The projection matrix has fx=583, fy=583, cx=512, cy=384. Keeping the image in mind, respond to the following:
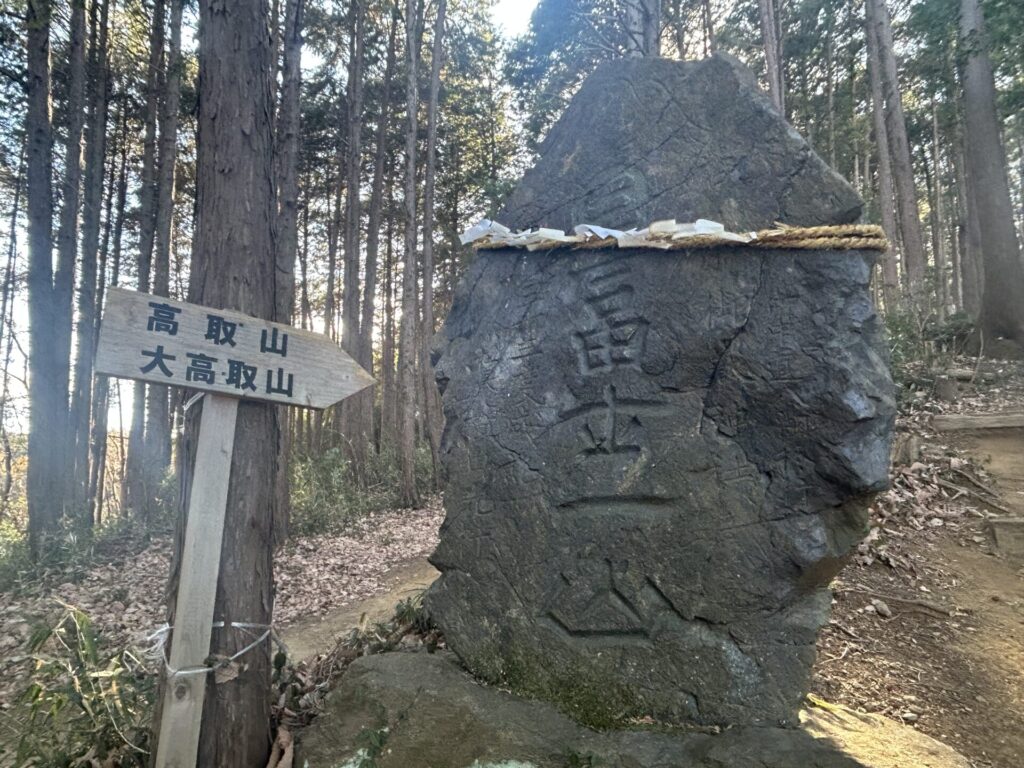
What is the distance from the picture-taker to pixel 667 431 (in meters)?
2.52

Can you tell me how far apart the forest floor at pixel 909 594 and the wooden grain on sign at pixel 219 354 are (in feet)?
3.70

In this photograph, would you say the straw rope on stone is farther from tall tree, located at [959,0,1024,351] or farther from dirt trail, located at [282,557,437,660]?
tall tree, located at [959,0,1024,351]

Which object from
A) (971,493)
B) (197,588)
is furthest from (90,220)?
(971,493)

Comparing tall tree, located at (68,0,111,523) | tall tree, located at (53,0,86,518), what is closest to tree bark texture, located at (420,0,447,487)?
tall tree, located at (53,0,86,518)

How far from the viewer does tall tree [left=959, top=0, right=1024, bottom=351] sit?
8.17 meters

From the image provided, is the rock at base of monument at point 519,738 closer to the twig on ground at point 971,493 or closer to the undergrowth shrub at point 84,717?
the undergrowth shrub at point 84,717

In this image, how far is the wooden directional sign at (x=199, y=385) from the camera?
2.20 m

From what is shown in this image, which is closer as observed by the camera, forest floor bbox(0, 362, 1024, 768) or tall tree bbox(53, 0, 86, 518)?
forest floor bbox(0, 362, 1024, 768)

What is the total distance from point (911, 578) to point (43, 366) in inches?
391

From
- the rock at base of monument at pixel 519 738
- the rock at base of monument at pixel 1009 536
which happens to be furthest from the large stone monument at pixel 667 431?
the rock at base of monument at pixel 1009 536

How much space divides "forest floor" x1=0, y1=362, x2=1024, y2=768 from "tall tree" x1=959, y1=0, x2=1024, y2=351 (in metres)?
1.51

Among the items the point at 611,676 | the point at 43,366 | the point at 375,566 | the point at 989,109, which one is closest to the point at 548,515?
the point at 611,676

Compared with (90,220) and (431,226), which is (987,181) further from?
(90,220)

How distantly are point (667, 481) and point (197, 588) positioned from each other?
1970 mm
